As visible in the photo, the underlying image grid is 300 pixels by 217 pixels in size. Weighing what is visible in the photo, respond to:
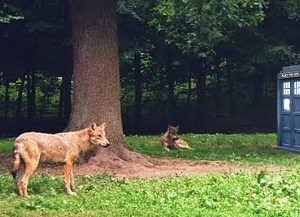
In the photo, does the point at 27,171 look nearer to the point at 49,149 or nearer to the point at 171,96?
the point at 49,149

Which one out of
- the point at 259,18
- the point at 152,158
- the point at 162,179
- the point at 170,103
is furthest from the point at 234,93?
the point at 162,179

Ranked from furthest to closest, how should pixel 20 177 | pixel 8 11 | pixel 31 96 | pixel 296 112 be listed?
pixel 31 96 < pixel 8 11 < pixel 296 112 < pixel 20 177

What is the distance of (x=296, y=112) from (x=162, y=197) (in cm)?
936

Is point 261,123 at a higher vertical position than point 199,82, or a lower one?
lower

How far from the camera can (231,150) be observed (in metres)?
18.0

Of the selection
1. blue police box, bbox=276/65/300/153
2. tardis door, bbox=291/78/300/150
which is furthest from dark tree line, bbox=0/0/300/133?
tardis door, bbox=291/78/300/150

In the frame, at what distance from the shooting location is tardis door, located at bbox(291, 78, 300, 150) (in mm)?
17688

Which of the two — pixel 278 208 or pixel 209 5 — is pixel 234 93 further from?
pixel 278 208

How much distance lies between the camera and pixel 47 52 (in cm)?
2567

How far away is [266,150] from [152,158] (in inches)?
162

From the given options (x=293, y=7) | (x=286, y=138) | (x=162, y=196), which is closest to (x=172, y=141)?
(x=286, y=138)

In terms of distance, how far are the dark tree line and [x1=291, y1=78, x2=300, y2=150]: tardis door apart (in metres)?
2.80

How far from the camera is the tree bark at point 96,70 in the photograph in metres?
14.0

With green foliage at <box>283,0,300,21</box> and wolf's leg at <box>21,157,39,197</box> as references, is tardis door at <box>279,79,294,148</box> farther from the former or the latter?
wolf's leg at <box>21,157,39,197</box>
